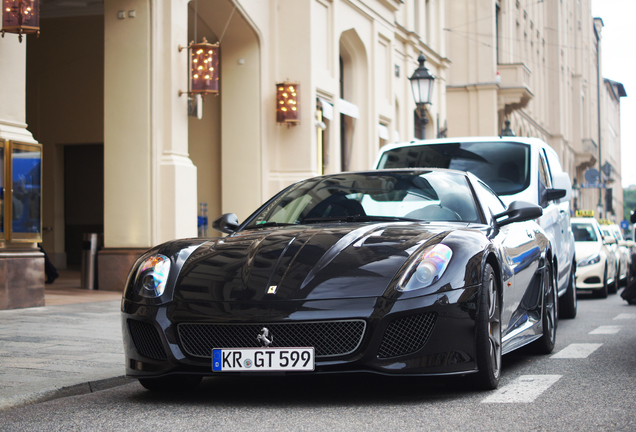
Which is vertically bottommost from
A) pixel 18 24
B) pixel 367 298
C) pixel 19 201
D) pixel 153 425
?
pixel 153 425

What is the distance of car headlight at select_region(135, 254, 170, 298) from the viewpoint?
4.83 meters

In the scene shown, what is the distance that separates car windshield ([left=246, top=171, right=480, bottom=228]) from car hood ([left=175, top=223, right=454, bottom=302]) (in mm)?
503

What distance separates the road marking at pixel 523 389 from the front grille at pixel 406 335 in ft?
1.62

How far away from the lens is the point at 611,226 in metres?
23.2

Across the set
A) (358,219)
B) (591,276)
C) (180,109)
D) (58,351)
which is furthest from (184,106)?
(358,219)

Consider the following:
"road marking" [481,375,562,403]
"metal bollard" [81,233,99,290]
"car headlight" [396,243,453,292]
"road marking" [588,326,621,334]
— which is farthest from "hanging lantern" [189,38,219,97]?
"car headlight" [396,243,453,292]

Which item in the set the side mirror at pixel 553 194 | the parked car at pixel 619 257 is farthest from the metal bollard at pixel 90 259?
the parked car at pixel 619 257

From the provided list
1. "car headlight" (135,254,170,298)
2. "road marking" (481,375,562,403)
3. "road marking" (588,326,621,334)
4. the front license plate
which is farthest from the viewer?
"road marking" (588,326,621,334)

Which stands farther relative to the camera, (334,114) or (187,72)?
(334,114)

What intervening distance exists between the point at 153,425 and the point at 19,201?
22.9 ft

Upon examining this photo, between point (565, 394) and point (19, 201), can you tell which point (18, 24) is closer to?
point (19, 201)

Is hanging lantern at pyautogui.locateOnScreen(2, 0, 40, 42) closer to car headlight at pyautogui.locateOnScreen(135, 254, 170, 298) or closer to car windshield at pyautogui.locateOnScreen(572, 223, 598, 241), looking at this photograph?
car headlight at pyautogui.locateOnScreen(135, 254, 170, 298)

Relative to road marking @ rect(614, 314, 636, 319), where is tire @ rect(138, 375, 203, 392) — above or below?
above

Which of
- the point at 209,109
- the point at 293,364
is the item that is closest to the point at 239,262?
the point at 293,364
